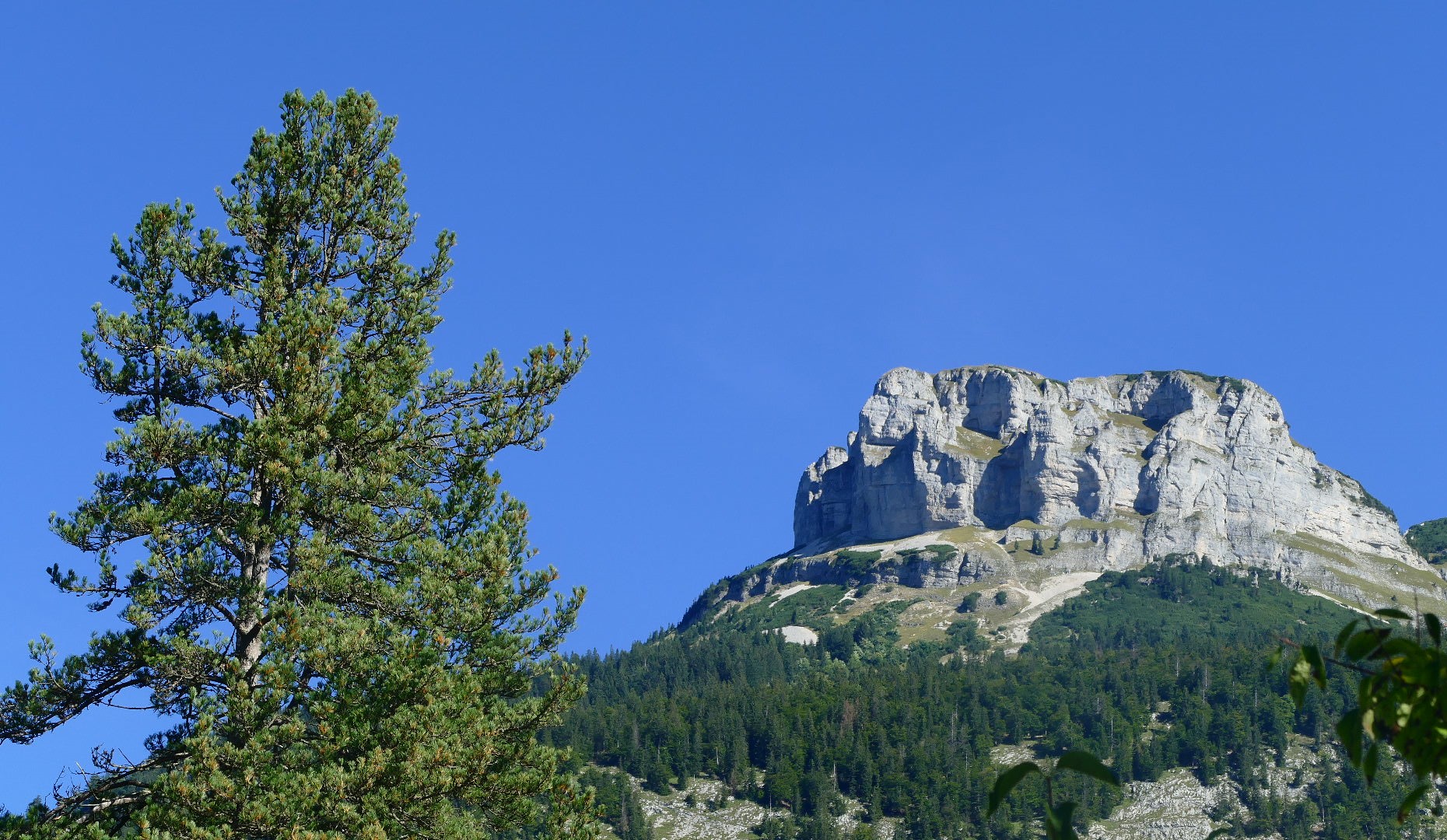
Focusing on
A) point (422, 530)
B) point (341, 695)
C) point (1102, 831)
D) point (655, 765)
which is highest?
point (655, 765)

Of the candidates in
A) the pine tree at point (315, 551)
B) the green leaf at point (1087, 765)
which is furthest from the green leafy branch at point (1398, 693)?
the pine tree at point (315, 551)

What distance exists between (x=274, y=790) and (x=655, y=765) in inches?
7033

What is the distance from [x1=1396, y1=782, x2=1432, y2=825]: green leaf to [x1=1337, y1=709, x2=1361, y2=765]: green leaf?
0.26 m

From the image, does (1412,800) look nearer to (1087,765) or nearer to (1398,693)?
(1398,693)

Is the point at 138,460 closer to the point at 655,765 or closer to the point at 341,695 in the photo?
the point at 341,695

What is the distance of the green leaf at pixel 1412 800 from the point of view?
605cm

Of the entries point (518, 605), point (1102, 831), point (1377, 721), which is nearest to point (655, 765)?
point (1102, 831)

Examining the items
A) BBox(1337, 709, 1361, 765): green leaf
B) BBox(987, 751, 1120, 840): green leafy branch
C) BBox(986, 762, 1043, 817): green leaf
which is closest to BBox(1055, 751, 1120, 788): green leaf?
BBox(987, 751, 1120, 840): green leafy branch

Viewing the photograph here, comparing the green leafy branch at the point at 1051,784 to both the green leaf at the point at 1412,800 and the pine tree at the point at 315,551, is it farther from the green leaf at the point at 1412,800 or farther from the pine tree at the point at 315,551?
the pine tree at the point at 315,551

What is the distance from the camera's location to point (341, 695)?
21.6 meters

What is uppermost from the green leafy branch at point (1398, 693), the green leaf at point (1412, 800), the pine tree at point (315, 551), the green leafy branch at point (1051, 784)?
the pine tree at point (315, 551)

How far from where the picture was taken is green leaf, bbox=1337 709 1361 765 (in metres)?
5.93

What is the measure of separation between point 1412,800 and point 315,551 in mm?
18645

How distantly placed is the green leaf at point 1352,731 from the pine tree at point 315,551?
Answer: 16.7m
